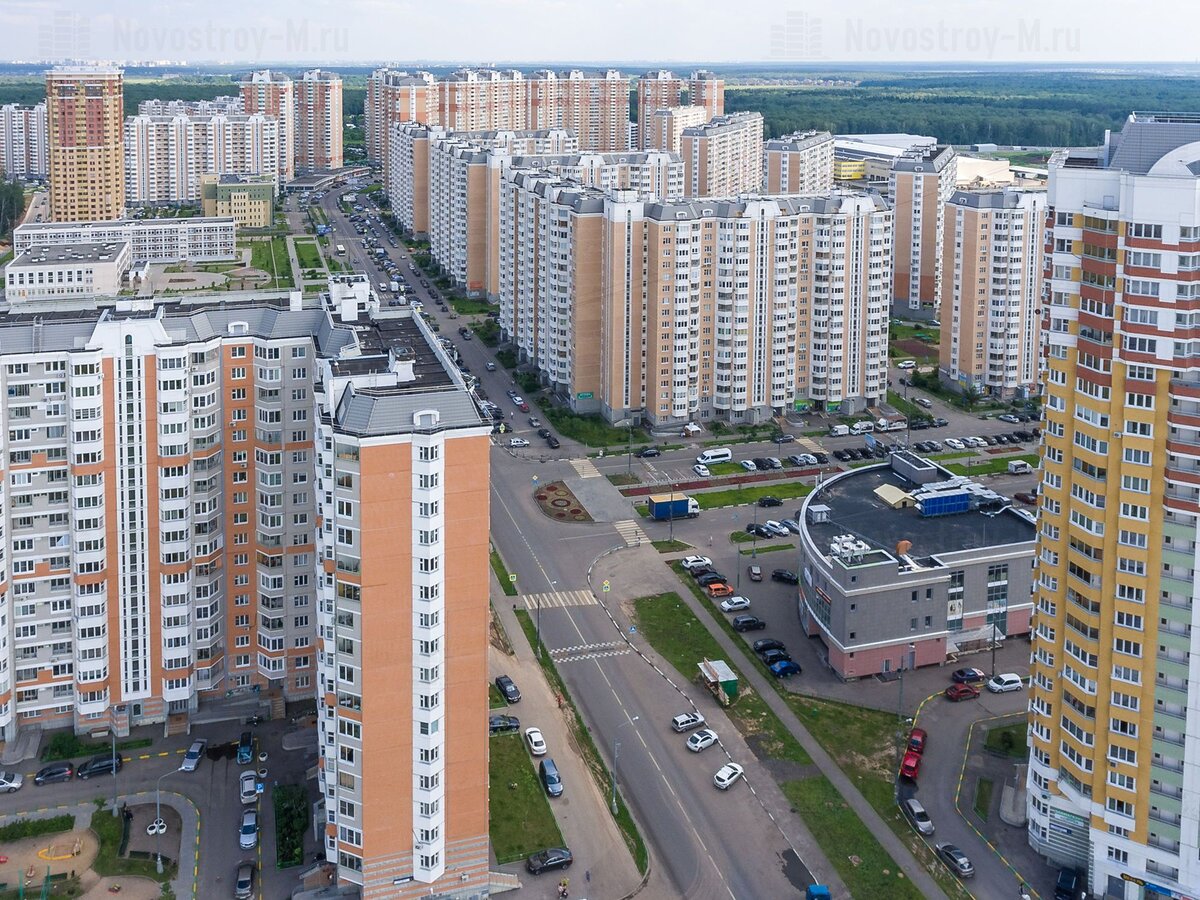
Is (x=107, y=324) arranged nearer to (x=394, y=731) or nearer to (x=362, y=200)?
(x=394, y=731)

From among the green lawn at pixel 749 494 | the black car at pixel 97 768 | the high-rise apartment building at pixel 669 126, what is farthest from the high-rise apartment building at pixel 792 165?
the black car at pixel 97 768

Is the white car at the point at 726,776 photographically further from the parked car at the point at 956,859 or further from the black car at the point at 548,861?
the parked car at the point at 956,859

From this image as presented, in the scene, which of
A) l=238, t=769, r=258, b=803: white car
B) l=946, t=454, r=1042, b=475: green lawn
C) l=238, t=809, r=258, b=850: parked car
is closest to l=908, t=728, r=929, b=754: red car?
l=238, t=809, r=258, b=850: parked car

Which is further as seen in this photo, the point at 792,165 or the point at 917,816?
the point at 792,165

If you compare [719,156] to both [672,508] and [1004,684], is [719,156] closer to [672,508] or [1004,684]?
[672,508]

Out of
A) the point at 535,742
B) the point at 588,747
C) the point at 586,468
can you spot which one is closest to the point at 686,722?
the point at 588,747

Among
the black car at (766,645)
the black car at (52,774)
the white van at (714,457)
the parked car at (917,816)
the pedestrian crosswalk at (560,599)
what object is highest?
the white van at (714,457)

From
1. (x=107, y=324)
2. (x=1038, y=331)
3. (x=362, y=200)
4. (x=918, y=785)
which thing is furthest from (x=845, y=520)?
(x=362, y=200)
